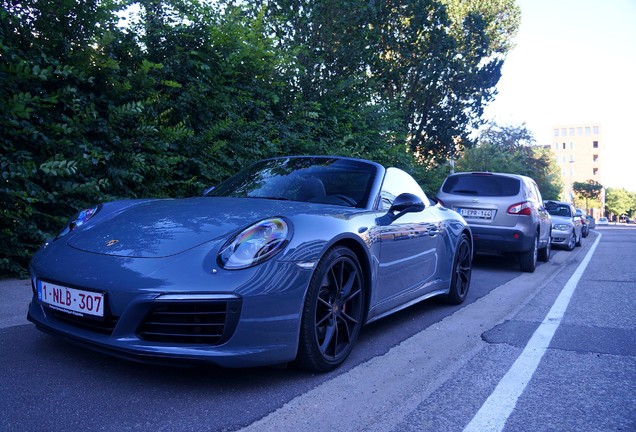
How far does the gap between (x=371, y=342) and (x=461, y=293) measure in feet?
6.59

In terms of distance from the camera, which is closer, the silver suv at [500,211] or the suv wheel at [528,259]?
the silver suv at [500,211]

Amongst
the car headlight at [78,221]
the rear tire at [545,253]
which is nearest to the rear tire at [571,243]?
the rear tire at [545,253]

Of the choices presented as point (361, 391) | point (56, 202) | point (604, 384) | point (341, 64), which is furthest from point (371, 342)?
point (341, 64)

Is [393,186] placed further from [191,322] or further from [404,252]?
[191,322]

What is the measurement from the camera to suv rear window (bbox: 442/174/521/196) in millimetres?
8773

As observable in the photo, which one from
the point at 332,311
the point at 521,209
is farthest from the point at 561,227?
the point at 332,311

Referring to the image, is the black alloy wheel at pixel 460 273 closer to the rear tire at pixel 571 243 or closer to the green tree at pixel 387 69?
the green tree at pixel 387 69

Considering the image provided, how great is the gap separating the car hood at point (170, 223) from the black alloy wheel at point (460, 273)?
2.22 metres

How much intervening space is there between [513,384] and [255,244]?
1.69 meters

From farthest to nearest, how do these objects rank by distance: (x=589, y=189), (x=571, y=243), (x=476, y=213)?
(x=589, y=189) → (x=571, y=243) → (x=476, y=213)

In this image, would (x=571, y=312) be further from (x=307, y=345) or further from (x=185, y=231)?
(x=185, y=231)

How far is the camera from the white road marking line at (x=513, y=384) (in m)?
2.48

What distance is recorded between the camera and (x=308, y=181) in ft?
13.1

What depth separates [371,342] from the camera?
3.82 meters
